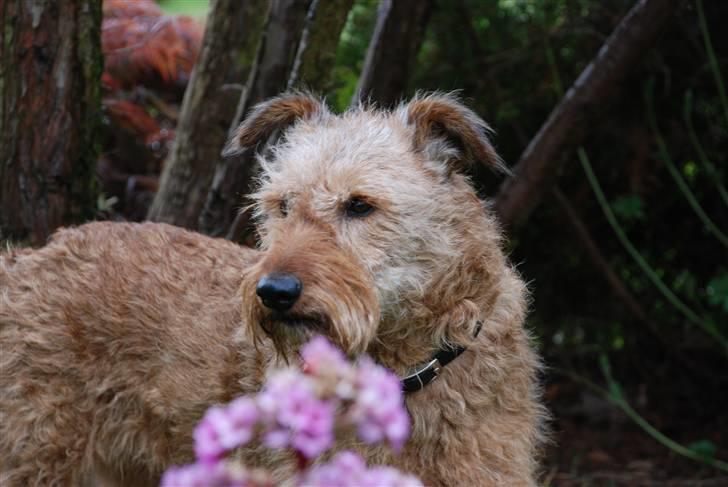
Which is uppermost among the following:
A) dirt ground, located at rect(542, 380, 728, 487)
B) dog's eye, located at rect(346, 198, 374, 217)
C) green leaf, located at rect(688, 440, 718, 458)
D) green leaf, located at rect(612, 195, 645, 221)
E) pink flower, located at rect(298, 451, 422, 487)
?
pink flower, located at rect(298, 451, 422, 487)

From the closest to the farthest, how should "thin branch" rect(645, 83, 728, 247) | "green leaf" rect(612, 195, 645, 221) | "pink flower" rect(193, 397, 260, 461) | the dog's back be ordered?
"pink flower" rect(193, 397, 260, 461)
the dog's back
"thin branch" rect(645, 83, 728, 247)
"green leaf" rect(612, 195, 645, 221)

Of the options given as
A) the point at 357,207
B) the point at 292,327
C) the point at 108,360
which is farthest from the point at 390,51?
the point at 292,327

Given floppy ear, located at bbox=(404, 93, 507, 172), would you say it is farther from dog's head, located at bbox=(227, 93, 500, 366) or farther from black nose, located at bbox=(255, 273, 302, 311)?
black nose, located at bbox=(255, 273, 302, 311)

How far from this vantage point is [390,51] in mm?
5398

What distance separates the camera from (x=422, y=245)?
3.20m

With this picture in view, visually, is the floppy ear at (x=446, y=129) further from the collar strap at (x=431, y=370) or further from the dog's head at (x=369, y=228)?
the collar strap at (x=431, y=370)

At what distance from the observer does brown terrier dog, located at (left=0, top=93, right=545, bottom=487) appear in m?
3.08

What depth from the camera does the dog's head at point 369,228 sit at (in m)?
2.84

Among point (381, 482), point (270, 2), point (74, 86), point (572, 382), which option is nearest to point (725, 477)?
point (572, 382)

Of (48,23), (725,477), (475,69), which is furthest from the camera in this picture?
(475,69)

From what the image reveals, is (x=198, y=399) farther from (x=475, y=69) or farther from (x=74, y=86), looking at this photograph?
(x=475, y=69)

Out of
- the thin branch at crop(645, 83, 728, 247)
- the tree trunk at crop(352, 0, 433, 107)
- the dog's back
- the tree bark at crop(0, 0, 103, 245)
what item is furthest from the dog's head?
the thin branch at crop(645, 83, 728, 247)

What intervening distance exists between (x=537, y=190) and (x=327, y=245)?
257 cm

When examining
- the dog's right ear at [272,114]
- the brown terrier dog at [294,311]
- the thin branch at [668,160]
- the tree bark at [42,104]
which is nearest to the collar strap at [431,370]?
the brown terrier dog at [294,311]
